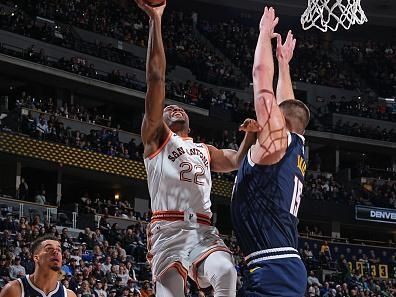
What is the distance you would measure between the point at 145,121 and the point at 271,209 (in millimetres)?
1517

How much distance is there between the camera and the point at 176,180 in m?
5.71

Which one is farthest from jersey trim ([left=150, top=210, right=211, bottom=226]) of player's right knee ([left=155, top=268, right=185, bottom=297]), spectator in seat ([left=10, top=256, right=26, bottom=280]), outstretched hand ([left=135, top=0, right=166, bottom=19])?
spectator in seat ([left=10, top=256, right=26, bottom=280])

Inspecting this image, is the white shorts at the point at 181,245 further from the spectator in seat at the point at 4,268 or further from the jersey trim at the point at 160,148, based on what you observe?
the spectator in seat at the point at 4,268

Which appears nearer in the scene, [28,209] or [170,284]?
[170,284]

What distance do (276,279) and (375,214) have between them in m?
29.4

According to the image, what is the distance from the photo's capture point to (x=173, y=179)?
5711 millimetres

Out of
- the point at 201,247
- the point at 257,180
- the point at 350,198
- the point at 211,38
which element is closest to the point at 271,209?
the point at 257,180

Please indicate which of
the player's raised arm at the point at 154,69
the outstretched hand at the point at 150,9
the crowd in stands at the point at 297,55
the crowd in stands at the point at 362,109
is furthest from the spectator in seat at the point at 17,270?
the crowd in stands at the point at 362,109

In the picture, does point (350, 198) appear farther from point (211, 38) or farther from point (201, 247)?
point (201, 247)

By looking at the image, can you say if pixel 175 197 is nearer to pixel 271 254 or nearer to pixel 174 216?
pixel 174 216

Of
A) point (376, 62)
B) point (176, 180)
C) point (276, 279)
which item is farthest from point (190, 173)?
point (376, 62)

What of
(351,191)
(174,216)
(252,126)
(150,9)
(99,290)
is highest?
(150,9)

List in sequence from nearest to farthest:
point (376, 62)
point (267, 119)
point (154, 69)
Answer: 1. point (267, 119)
2. point (154, 69)
3. point (376, 62)

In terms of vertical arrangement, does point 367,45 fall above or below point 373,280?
above
